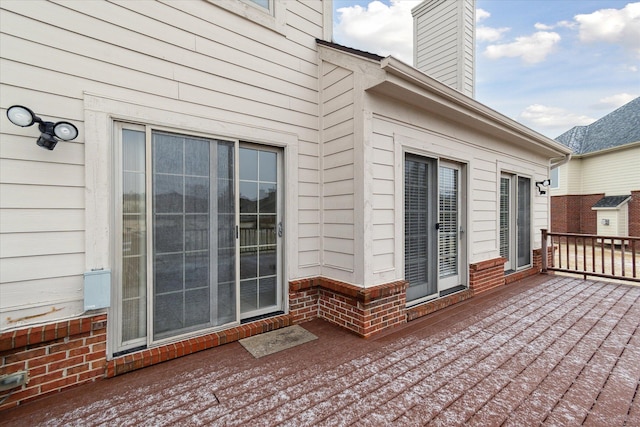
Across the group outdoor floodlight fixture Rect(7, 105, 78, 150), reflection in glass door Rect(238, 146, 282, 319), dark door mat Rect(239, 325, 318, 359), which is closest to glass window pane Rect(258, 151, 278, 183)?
reflection in glass door Rect(238, 146, 282, 319)

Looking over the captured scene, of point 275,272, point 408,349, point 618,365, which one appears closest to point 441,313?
point 408,349

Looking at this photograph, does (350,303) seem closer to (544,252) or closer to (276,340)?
(276,340)

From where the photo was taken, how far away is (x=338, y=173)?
3.10 m

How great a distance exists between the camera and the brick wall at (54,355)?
1.82 m

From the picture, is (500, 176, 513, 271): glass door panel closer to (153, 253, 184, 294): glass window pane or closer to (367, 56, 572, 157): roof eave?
(367, 56, 572, 157): roof eave

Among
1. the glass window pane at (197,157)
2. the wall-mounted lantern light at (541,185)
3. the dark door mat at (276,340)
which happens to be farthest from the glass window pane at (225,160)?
the wall-mounted lantern light at (541,185)

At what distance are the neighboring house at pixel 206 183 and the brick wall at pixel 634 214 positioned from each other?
12446 millimetres

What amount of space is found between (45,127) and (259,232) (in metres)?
1.81

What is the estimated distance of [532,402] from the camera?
1.80 m

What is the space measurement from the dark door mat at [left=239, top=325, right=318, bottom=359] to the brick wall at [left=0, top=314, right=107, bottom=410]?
1128 mm

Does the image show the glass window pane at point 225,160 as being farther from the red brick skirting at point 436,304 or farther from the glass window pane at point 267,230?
the red brick skirting at point 436,304

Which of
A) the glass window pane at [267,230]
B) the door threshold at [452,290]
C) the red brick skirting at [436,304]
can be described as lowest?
the red brick skirting at [436,304]

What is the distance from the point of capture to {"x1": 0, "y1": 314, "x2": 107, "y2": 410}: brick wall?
1.82m

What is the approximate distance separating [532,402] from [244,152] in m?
3.07
